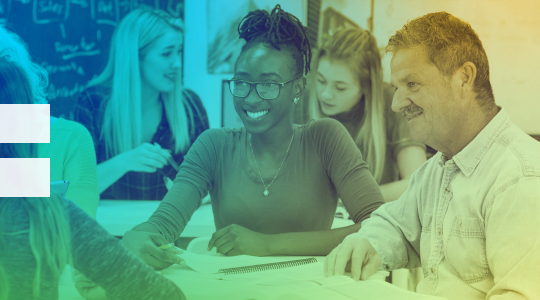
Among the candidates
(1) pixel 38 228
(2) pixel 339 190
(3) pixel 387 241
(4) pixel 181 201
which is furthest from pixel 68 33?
(3) pixel 387 241

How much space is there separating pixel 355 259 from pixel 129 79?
0.78 meters

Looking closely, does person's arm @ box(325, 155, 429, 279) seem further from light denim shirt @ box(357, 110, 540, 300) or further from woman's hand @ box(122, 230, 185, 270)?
woman's hand @ box(122, 230, 185, 270)

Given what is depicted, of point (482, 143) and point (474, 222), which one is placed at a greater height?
point (482, 143)

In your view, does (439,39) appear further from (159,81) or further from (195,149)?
(159,81)

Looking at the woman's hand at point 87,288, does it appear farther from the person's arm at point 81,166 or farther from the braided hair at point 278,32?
the braided hair at point 278,32

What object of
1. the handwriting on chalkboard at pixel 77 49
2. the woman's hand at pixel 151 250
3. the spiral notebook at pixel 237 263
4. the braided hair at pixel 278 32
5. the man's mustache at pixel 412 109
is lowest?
the spiral notebook at pixel 237 263

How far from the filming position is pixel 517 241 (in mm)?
551

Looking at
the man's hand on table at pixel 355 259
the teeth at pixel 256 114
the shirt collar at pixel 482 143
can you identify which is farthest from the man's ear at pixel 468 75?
the teeth at pixel 256 114

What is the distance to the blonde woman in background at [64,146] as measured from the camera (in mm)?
674

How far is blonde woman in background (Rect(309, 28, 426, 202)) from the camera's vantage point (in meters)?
1.25

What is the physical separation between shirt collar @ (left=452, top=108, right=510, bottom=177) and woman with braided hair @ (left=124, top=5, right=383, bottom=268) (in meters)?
0.28

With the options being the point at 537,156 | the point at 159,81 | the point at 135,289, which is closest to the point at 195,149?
the point at 159,81

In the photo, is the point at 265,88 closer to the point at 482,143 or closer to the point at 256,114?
the point at 256,114

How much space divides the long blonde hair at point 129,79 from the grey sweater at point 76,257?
528mm
